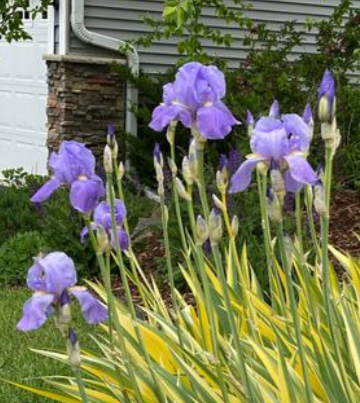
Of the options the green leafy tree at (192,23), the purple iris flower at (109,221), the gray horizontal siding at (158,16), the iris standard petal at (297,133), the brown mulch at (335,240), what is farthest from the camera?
the gray horizontal siding at (158,16)

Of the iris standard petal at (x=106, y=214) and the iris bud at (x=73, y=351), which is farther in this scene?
the iris standard petal at (x=106, y=214)

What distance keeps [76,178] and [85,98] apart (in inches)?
335

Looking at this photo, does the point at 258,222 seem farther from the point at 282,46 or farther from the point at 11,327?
the point at 282,46

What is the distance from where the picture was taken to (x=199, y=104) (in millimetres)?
1930

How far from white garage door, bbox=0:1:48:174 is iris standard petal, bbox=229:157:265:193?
9715 millimetres

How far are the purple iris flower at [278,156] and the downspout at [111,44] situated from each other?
8.36 meters

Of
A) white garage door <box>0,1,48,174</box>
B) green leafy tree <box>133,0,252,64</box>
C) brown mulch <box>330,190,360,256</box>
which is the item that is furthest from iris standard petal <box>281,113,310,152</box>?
white garage door <box>0,1,48,174</box>

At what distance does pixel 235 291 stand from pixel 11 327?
223 centimetres

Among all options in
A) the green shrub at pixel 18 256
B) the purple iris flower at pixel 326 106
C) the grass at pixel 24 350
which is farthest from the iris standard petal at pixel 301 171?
the green shrub at pixel 18 256

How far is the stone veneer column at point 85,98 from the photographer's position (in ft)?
33.4

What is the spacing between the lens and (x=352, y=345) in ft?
8.46

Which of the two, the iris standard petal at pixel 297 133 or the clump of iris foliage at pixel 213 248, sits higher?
the iris standard petal at pixel 297 133

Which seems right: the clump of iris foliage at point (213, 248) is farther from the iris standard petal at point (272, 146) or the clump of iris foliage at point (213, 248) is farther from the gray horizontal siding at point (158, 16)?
the gray horizontal siding at point (158, 16)

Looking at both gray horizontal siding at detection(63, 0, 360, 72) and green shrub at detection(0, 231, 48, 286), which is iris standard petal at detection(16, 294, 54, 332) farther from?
gray horizontal siding at detection(63, 0, 360, 72)
